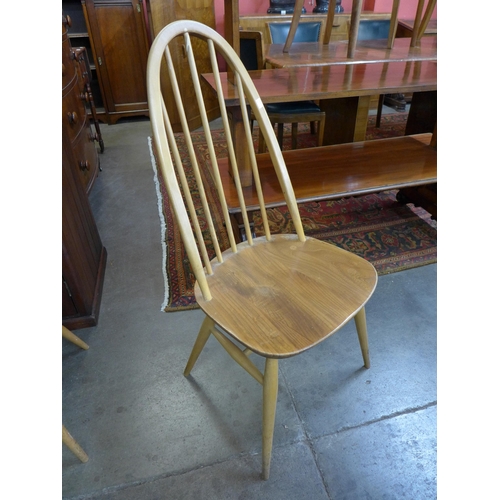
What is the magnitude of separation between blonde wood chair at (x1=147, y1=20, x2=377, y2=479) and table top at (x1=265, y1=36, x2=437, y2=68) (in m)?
0.90

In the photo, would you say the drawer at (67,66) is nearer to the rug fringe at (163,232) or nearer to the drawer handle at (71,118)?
the drawer handle at (71,118)

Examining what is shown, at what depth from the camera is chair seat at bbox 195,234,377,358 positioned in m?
0.76

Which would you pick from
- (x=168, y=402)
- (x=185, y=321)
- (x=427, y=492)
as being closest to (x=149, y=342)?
(x=185, y=321)

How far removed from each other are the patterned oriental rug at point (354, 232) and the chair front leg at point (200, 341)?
325 mm

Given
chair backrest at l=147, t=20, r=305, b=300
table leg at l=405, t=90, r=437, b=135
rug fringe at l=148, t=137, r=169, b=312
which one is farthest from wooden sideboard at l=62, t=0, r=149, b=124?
chair backrest at l=147, t=20, r=305, b=300

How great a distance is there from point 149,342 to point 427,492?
0.99 metres

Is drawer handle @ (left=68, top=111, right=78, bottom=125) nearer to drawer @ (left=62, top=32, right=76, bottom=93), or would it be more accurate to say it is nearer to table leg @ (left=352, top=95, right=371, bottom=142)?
drawer @ (left=62, top=32, right=76, bottom=93)

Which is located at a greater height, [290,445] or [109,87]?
[109,87]

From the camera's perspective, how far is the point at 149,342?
4.32ft

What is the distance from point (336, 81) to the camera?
1.34m

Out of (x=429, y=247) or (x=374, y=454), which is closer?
(x=374, y=454)

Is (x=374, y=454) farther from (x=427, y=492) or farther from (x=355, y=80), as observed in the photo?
(x=355, y=80)

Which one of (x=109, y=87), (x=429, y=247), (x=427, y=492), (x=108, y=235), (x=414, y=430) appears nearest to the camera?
(x=427, y=492)

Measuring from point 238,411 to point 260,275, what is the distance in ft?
1.56
